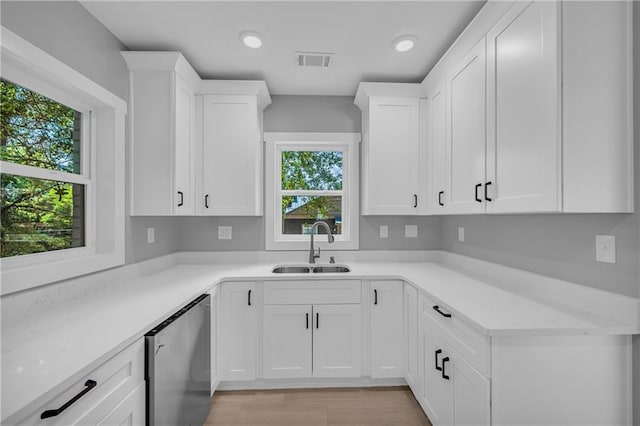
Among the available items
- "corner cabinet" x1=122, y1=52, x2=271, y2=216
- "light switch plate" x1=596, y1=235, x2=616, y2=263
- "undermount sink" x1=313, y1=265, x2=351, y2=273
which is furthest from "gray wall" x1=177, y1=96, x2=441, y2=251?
"light switch plate" x1=596, y1=235, x2=616, y2=263

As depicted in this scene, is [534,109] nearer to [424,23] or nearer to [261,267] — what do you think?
[424,23]

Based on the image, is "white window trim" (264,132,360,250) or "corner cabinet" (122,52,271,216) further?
"white window trim" (264,132,360,250)

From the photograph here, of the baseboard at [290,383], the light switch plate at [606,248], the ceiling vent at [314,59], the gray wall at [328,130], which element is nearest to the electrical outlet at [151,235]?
the gray wall at [328,130]

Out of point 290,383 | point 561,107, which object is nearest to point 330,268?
point 290,383

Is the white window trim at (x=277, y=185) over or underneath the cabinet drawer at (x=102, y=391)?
over

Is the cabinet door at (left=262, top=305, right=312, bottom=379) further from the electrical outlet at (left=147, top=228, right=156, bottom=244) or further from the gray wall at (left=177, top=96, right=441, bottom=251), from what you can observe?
the electrical outlet at (left=147, top=228, right=156, bottom=244)

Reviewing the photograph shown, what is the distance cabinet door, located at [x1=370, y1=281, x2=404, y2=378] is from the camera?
2223 millimetres

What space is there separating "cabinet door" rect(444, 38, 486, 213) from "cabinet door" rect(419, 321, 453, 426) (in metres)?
0.78

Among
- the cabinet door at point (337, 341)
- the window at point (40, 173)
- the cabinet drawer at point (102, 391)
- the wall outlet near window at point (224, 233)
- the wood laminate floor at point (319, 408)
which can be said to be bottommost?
the wood laminate floor at point (319, 408)

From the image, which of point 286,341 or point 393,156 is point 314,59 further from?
point 286,341

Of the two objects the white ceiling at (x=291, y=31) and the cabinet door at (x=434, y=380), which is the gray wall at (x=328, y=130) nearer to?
the white ceiling at (x=291, y=31)

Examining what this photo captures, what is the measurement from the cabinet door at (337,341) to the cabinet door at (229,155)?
1.01m

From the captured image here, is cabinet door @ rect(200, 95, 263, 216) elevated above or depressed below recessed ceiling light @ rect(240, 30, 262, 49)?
below

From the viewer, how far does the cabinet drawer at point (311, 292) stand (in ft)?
7.15
